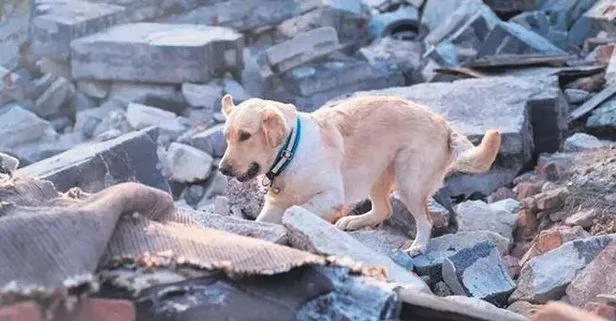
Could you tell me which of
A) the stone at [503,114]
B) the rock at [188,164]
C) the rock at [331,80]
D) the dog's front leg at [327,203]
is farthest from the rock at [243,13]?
the dog's front leg at [327,203]

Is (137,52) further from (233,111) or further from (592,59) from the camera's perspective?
(233,111)

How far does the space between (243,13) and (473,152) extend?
6.96 m

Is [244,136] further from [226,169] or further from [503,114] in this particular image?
[503,114]

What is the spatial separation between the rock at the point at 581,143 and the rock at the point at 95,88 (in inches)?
198

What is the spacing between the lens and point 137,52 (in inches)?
455

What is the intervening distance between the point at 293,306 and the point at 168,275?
377 mm

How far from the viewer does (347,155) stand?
6.13m

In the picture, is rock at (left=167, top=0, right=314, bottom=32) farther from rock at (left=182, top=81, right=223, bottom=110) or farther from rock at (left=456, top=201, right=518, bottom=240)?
rock at (left=456, top=201, right=518, bottom=240)

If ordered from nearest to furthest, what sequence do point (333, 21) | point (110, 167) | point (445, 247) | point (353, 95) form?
point (445, 247), point (110, 167), point (353, 95), point (333, 21)

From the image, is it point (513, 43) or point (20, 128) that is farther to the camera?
point (513, 43)

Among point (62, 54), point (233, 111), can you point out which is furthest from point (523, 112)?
point (62, 54)

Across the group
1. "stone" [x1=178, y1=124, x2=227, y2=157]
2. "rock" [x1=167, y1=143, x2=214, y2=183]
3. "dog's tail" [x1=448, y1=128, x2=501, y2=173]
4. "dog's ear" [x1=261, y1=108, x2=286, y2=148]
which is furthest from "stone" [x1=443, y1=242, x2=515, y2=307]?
"stone" [x1=178, y1=124, x2=227, y2=157]

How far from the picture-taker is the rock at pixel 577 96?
9805 millimetres

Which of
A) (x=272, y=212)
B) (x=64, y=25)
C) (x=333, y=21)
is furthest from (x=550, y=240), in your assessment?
(x=333, y=21)
